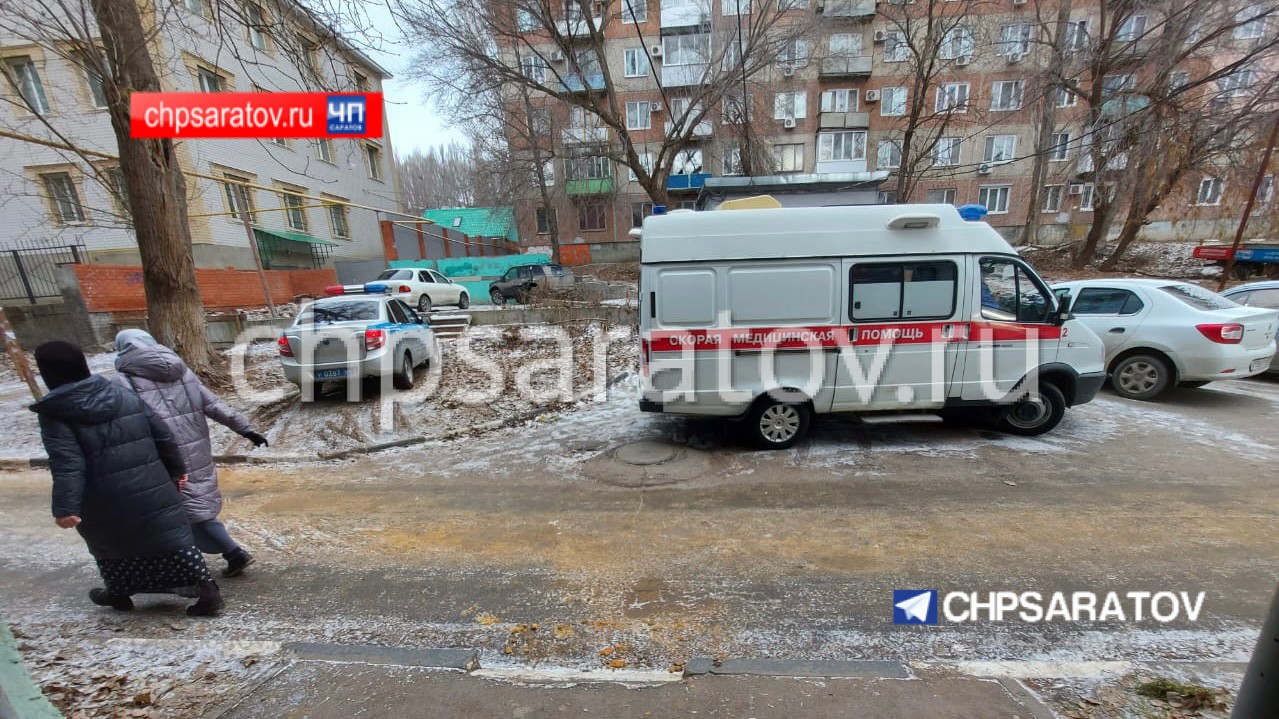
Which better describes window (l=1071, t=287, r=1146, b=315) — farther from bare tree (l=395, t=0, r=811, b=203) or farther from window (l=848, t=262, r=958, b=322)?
bare tree (l=395, t=0, r=811, b=203)

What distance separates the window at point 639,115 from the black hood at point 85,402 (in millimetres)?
32721

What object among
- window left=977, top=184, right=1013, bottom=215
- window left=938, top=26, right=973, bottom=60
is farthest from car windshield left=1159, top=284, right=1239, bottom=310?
window left=977, top=184, right=1013, bottom=215

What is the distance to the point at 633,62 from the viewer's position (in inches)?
1199

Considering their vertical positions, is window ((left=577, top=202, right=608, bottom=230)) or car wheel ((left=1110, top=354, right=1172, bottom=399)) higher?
window ((left=577, top=202, right=608, bottom=230))

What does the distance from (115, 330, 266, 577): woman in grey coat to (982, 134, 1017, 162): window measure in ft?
126

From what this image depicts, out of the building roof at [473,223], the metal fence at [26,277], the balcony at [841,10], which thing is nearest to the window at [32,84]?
the metal fence at [26,277]

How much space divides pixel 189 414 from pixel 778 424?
5.21 m

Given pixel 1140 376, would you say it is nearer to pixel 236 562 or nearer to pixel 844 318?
pixel 844 318

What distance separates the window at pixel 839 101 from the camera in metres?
30.1

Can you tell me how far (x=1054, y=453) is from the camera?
487 centimetres

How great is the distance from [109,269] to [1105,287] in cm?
2000

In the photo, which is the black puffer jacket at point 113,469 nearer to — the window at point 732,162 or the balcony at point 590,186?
the window at point 732,162

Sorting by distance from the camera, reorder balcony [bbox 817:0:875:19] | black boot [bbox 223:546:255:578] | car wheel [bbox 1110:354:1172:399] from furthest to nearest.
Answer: balcony [bbox 817:0:875:19], car wheel [bbox 1110:354:1172:399], black boot [bbox 223:546:255:578]

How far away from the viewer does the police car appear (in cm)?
694
